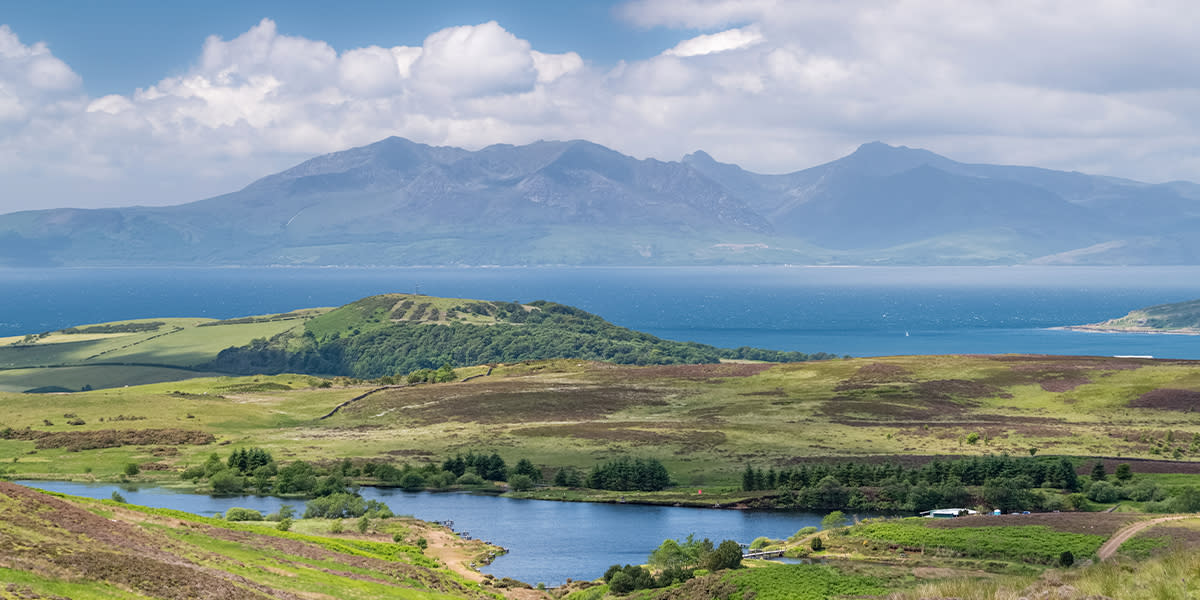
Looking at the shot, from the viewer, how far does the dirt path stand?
184ft

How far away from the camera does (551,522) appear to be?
8825 centimetres

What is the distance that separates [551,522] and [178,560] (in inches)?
1763

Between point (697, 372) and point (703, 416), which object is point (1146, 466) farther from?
point (697, 372)

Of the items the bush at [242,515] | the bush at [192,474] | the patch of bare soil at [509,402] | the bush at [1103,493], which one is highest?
the patch of bare soil at [509,402]

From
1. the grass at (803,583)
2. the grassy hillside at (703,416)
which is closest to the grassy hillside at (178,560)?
the grass at (803,583)

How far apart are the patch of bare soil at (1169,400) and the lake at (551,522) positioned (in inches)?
2493

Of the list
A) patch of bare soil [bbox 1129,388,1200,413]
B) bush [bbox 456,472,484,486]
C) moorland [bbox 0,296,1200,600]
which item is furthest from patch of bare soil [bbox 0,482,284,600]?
patch of bare soil [bbox 1129,388,1200,413]

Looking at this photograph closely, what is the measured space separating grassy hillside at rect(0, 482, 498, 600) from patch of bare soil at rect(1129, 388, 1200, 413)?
99871 mm

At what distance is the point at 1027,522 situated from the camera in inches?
2589

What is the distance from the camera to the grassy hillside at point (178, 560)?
38344mm

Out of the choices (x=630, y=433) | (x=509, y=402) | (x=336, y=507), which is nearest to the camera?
(x=336, y=507)

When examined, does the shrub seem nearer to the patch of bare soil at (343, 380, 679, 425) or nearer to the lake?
the lake

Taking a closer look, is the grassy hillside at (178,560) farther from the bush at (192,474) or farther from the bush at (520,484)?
the bush at (192,474)

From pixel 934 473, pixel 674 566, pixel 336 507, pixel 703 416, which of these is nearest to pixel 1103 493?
pixel 934 473
